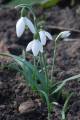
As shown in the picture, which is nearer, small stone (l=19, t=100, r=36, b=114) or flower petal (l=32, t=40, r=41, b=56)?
flower petal (l=32, t=40, r=41, b=56)

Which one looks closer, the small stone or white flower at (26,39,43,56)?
white flower at (26,39,43,56)

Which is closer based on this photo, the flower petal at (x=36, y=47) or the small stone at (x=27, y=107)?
the flower petal at (x=36, y=47)

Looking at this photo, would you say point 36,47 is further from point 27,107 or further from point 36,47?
point 27,107

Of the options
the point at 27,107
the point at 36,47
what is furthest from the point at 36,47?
the point at 27,107

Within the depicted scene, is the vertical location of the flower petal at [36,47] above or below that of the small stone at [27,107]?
above

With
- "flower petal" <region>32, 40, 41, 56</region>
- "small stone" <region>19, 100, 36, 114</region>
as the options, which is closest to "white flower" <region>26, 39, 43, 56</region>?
"flower petal" <region>32, 40, 41, 56</region>

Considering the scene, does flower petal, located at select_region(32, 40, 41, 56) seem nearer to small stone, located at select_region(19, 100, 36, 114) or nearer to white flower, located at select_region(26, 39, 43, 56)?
white flower, located at select_region(26, 39, 43, 56)

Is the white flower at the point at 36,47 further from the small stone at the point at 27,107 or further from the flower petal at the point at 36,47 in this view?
the small stone at the point at 27,107

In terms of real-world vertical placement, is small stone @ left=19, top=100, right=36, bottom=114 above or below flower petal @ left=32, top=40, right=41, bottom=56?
below

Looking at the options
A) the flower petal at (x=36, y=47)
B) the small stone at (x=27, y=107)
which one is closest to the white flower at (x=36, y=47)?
the flower petal at (x=36, y=47)
